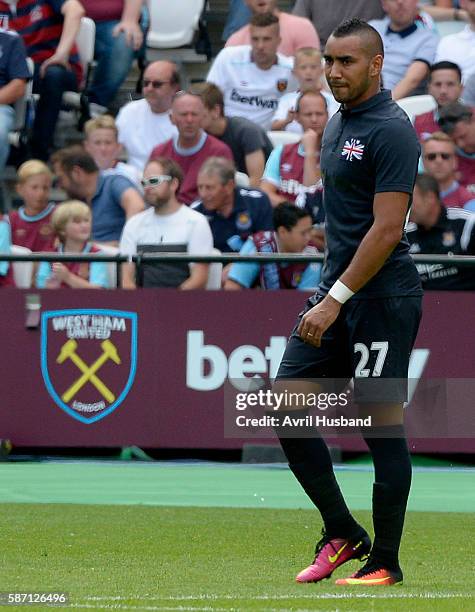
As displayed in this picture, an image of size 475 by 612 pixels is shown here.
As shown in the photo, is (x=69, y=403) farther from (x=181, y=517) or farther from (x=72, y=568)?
(x=72, y=568)

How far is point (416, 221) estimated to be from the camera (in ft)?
35.3

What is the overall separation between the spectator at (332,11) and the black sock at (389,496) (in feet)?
30.1

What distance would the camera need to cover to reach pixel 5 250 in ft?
38.1

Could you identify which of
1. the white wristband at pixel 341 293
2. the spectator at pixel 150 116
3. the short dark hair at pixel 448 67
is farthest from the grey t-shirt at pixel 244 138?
the white wristband at pixel 341 293

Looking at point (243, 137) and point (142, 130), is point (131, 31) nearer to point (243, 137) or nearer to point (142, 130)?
point (142, 130)

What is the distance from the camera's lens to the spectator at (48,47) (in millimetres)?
14031

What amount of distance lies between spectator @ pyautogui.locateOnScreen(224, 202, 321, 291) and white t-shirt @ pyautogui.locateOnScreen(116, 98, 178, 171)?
2.87 m

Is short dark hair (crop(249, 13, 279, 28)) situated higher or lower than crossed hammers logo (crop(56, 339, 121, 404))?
higher

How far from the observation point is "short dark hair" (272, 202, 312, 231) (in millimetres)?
11016

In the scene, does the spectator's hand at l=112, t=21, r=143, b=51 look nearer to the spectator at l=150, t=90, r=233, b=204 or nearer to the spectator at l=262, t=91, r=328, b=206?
the spectator at l=150, t=90, r=233, b=204

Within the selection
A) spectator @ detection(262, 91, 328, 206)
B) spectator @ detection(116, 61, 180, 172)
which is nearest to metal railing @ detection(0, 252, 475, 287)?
spectator @ detection(262, 91, 328, 206)

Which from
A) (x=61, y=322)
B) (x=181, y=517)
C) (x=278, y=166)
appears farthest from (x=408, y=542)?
(x=278, y=166)

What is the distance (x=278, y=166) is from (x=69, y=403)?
113 inches

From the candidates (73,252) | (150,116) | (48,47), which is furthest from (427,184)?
(48,47)
